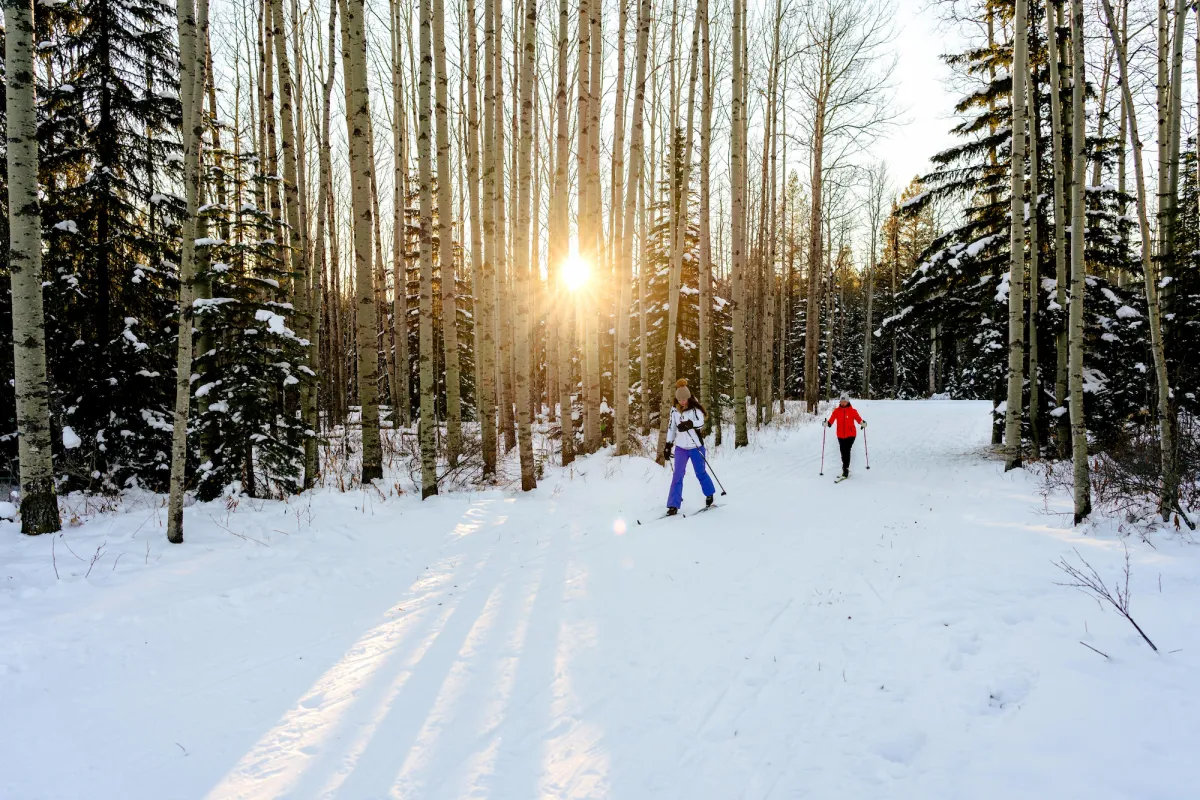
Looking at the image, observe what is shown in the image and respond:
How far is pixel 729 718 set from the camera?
335 cm

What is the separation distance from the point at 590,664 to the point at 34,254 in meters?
6.98

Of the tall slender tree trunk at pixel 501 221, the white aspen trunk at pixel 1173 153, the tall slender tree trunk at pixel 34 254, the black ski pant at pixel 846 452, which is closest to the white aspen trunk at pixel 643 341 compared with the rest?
the tall slender tree trunk at pixel 501 221

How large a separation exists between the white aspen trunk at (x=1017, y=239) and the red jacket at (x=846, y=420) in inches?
117

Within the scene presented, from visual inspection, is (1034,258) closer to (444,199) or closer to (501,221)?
(501,221)

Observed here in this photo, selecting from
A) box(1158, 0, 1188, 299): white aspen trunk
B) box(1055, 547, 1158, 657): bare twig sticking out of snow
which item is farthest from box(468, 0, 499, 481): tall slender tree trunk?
box(1158, 0, 1188, 299): white aspen trunk

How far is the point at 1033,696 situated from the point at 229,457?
9667mm

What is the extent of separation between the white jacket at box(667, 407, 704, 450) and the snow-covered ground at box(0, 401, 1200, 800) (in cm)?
174

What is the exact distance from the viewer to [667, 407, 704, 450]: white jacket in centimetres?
834

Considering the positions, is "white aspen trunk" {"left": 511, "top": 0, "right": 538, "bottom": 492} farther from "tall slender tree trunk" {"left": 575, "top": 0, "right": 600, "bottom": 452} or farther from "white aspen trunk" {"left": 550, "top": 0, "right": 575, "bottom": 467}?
"tall slender tree trunk" {"left": 575, "top": 0, "right": 600, "bottom": 452}

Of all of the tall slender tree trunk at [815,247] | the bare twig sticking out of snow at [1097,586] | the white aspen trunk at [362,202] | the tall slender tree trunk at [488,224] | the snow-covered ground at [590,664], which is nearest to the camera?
the snow-covered ground at [590,664]

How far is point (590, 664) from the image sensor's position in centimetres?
401

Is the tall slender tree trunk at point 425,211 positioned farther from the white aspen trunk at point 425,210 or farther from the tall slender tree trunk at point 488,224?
the tall slender tree trunk at point 488,224

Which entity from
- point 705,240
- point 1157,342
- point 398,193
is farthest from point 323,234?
point 1157,342

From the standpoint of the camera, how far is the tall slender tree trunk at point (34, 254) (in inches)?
217
